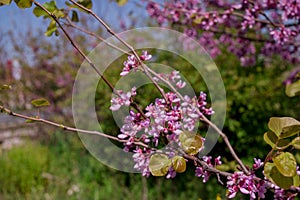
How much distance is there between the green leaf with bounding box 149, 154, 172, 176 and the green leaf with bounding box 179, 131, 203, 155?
6 centimetres

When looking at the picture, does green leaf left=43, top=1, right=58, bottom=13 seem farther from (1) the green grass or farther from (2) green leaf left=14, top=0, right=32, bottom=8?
(1) the green grass

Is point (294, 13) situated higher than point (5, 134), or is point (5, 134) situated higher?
point (5, 134)

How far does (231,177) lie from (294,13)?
45.0 inches

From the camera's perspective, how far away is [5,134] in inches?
318

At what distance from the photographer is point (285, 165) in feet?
2.89

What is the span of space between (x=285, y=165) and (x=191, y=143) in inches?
10.2

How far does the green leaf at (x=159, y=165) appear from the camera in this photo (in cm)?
103

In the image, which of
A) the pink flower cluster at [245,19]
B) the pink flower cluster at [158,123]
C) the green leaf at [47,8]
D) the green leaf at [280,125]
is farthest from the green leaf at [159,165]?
the pink flower cluster at [245,19]

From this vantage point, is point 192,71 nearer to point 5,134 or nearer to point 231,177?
point 231,177

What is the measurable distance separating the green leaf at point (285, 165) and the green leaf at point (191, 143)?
0.72 feet

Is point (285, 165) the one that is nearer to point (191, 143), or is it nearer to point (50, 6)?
point (191, 143)

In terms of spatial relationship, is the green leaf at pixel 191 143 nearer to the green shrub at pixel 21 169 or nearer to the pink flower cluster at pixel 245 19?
the pink flower cluster at pixel 245 19

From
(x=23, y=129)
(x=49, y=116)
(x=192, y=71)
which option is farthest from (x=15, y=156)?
(x=23, y=129)

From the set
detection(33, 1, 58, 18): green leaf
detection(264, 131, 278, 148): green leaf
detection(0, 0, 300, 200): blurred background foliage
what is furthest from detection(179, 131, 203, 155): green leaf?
detection(0, 0, 300, 200): blurred background foliage
